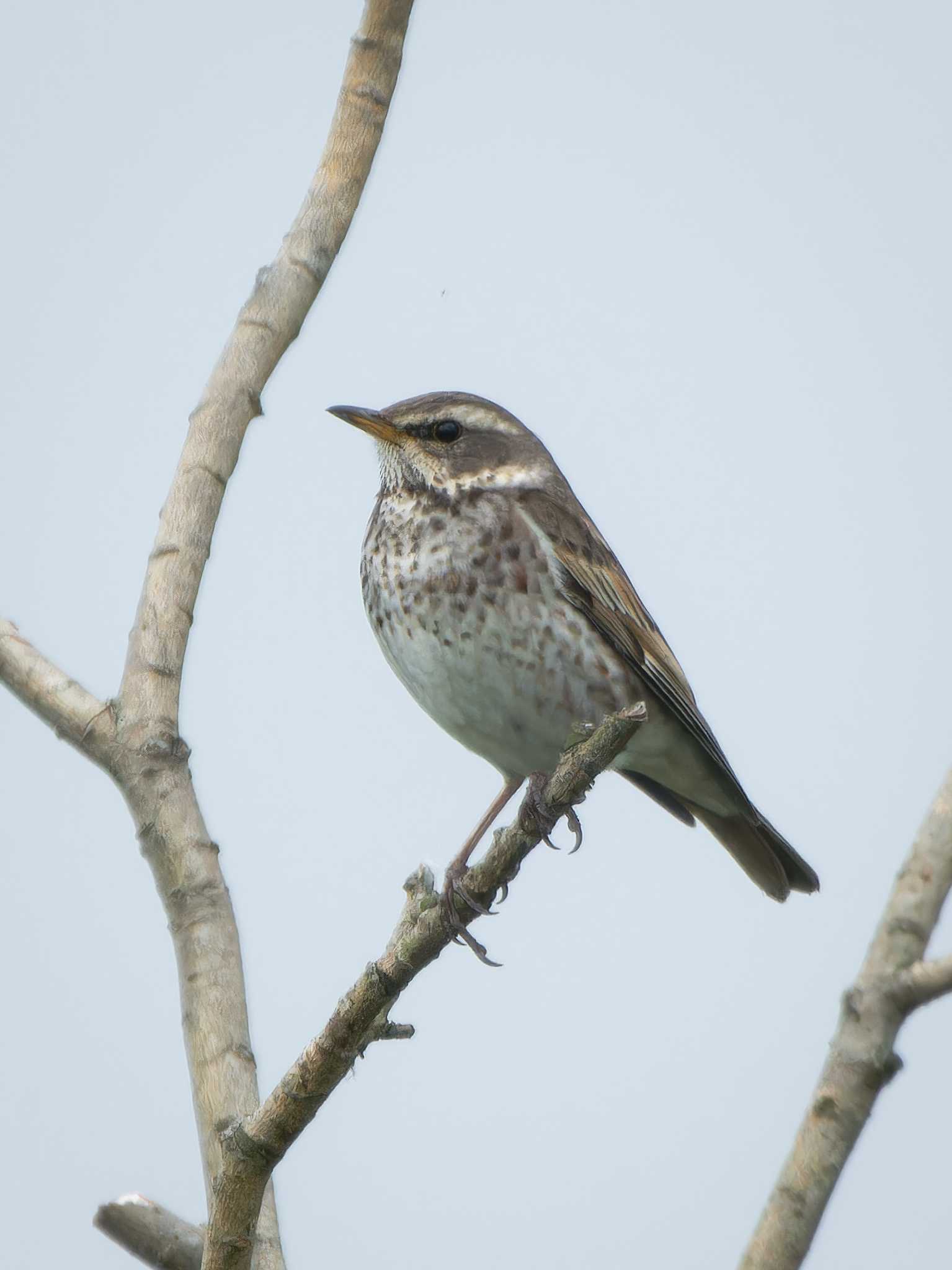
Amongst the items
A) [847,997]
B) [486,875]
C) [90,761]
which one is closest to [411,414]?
[90,761]

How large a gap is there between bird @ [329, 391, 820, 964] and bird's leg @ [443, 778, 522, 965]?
0.05 feet

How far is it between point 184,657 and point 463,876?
142 cm

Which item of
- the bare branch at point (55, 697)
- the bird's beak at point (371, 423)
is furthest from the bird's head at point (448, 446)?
the bare branch at point (55, 697)

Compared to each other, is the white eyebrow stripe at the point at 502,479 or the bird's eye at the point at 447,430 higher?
the bird's eye at the point at 447,430

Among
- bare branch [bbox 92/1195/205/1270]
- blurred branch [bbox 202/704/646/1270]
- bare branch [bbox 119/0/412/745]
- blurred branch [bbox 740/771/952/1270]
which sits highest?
bare branch [bbox 119/0/412/745]

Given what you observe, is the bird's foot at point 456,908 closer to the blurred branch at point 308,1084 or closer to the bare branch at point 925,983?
the blurred branch at point 308,1084

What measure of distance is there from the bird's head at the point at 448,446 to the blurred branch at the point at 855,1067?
10.5 ft

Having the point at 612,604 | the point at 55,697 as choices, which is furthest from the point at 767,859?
the point at 55,697

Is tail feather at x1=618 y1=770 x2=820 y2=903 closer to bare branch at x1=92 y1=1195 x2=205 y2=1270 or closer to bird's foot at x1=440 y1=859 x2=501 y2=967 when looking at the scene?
bird's foot at x1=440 y1=859 x2=501 y2=967

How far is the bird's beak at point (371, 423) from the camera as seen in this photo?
799cm

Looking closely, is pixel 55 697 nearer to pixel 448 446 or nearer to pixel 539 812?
pixel 539 812

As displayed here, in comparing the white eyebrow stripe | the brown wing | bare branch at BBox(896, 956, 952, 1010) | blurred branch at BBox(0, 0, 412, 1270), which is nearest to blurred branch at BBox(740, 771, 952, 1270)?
bare branch at BBox(896, 956, 952, 1010)

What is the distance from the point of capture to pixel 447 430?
26.4 ft

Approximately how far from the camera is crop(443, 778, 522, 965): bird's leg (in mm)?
5016
